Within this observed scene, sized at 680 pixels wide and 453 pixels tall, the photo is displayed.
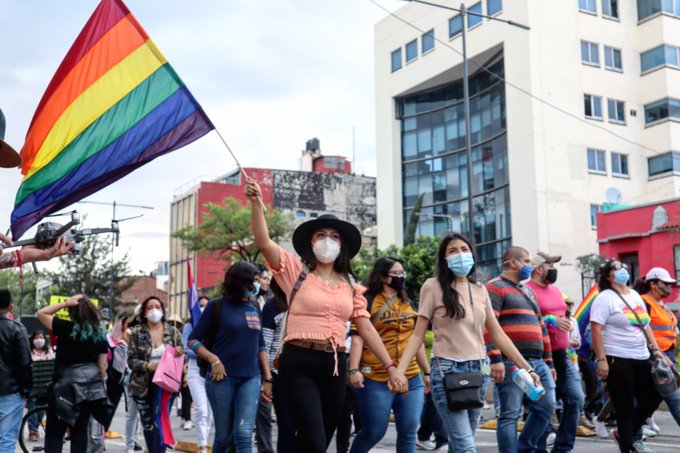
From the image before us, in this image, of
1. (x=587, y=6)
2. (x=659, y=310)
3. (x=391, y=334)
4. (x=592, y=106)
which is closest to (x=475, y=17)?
(x=587, y=6)

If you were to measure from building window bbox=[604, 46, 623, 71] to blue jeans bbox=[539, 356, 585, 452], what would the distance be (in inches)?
1693

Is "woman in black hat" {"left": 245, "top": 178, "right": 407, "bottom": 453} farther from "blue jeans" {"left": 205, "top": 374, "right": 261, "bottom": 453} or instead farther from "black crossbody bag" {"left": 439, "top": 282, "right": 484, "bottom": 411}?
"blue jeans" {"left": 205, "top": 374, "right": 261, "bottom": 453}

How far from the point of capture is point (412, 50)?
57.4m

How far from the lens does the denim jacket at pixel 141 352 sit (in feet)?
32.3


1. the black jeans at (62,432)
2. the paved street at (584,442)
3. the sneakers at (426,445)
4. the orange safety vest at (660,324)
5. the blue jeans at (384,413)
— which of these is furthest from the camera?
the sneakers at (426,445)

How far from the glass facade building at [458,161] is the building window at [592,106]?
4307 millimetres

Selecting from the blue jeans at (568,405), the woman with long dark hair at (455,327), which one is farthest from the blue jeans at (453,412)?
the blue jeans at (568,405)

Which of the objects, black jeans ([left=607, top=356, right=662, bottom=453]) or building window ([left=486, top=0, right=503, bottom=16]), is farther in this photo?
building window ([left=486, top=0, right=503, bottom=16])

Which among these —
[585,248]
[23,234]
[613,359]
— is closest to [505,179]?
[585,248]

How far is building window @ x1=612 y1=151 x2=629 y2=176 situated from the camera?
49.4m

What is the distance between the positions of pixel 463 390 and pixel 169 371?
4.01 metres

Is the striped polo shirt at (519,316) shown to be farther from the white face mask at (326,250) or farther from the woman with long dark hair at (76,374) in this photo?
the woman with long dark hair at (76,374)

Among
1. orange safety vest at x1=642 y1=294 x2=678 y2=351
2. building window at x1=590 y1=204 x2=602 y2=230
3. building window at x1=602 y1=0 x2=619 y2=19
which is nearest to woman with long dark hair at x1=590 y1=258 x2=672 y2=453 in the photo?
orange safety vest at x1=642 y1=294 x2=678 y2=351

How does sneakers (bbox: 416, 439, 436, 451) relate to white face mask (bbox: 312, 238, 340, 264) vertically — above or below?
below
